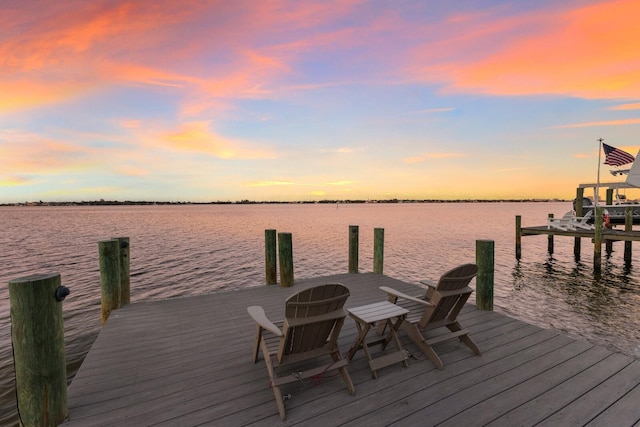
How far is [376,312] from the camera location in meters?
3.76

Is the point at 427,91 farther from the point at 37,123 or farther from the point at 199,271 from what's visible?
the point at 37,123

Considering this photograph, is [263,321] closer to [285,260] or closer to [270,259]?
[285,260]

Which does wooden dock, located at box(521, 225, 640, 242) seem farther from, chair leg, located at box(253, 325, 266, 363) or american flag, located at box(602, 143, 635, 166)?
chair leg, located at box(253, 325, 266, 363)

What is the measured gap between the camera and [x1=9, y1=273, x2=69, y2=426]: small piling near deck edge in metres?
2.54

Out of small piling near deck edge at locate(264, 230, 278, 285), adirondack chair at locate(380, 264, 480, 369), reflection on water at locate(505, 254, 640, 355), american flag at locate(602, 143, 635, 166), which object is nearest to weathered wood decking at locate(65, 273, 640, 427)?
adirondack chair at locate(380, 264, 480, 369)

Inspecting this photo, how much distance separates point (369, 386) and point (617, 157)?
26.6 meters

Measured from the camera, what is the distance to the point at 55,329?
2697 mm

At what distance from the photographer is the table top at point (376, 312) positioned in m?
3.51

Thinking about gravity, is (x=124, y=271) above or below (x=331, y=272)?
above

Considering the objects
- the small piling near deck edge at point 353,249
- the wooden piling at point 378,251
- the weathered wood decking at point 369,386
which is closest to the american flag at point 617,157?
the wooden piling at point 378,251

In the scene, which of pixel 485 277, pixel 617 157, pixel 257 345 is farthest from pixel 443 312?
pixel 617 157

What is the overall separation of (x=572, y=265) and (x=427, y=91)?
14.7 m

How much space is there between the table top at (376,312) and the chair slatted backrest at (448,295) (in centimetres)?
37

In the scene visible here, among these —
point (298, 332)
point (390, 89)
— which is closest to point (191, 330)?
point (298, 332)
